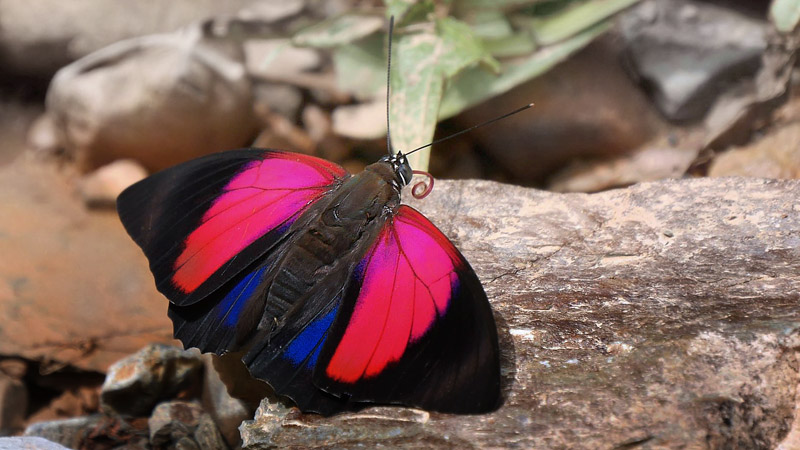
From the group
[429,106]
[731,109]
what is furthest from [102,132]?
[731,109]

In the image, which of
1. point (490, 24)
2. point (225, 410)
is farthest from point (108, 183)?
point (490, 24)

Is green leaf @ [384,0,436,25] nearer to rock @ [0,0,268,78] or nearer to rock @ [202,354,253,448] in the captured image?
rock @ [0,0,268,78]

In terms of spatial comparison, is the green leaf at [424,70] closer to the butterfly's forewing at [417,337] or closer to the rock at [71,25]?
the butterfly's forewing at [417,337]

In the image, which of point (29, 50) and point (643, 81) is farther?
point (29, 50)

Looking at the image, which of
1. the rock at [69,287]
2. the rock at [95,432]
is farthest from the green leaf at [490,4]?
the rock at [95,432]

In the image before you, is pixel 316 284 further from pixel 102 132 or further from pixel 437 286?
pixel 102 132

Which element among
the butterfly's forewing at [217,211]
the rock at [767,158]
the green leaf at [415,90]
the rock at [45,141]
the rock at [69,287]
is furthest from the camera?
the rock at [45,141]
